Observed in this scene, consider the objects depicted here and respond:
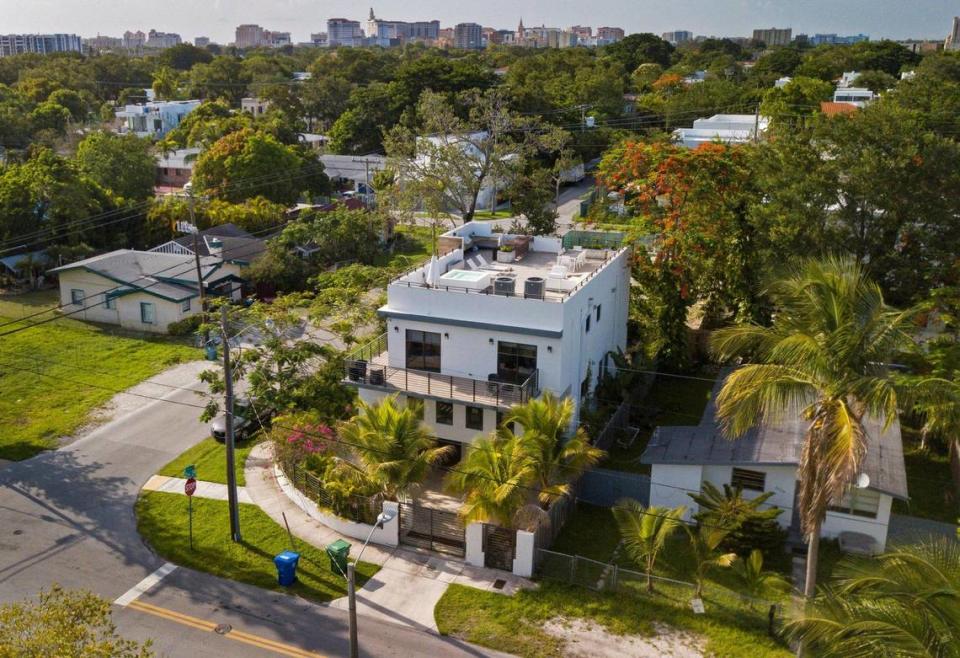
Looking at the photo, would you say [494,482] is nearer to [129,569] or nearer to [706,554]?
[706,554]

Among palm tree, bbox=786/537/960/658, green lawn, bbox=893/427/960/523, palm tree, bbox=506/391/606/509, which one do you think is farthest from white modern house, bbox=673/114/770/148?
palm tree, bbox=786/537/960/658

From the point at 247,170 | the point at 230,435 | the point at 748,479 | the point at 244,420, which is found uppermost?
the point at 247,170

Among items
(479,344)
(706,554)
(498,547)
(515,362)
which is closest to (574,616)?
(498,547)

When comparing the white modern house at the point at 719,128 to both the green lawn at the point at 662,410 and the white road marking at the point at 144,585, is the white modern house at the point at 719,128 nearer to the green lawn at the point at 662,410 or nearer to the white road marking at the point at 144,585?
the green lawn at the point at 662,410

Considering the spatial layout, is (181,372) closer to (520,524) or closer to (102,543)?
(102,543)

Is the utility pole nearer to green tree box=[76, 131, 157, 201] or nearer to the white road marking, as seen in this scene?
the white road marking

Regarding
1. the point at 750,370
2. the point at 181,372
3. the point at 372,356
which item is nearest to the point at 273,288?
the point at 181,372
